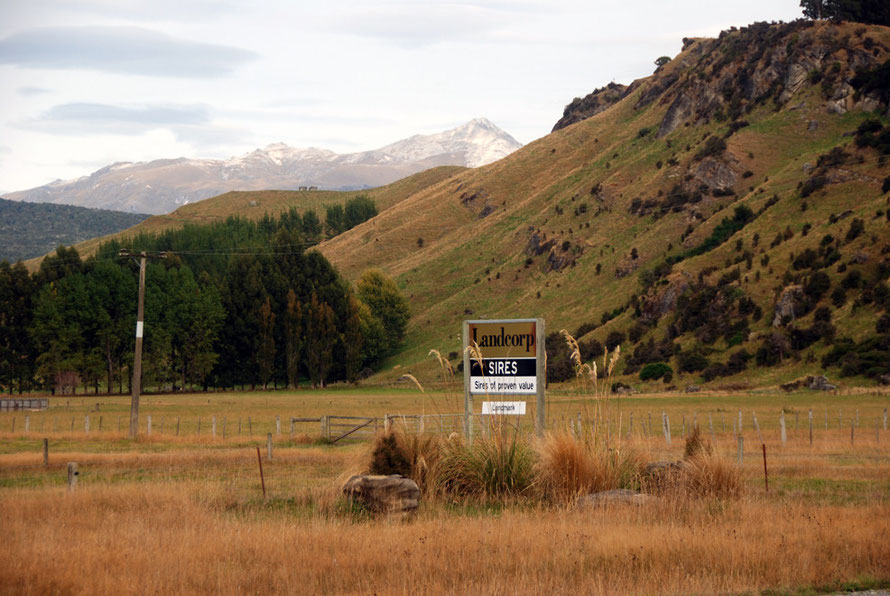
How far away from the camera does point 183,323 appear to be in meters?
97.3

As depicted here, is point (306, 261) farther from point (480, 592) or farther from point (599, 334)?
point (480, 592)

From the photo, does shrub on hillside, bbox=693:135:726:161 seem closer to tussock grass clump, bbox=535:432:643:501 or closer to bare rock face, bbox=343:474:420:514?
tussock grass clump, bbox=535:432:643:501

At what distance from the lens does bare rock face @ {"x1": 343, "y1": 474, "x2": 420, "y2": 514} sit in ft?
42.7

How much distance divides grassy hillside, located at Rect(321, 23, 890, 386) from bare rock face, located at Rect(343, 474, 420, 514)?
6165 cm

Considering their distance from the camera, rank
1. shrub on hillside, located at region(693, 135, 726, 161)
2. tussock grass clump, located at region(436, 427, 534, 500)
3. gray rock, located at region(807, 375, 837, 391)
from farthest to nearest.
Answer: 1. shrub on hillside, located at region(693, 135, 726, 161)
2. gray rock, located at region(807, 375, 837, 391)
3. tussock grass clump, located at region(436, 427, 534, 500)

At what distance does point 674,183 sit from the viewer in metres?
116

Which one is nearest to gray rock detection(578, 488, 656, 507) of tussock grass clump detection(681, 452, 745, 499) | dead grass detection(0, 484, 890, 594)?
dead grass detection(0, 484, 890, 594)

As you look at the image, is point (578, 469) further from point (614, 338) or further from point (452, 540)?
point (614, 338)

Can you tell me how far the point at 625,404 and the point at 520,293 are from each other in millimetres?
59436

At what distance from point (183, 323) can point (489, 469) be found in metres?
88.8

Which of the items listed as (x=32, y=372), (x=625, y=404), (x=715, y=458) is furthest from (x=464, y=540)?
(x=32, y=372)

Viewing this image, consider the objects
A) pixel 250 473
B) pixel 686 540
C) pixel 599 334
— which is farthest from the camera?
pixel 599 334

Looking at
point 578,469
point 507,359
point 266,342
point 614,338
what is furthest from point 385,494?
point 266,342

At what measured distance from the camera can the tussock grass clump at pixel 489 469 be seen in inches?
575
